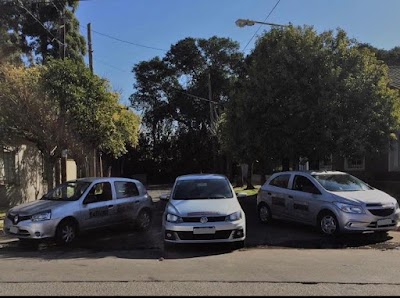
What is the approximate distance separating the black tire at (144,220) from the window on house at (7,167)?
852cm

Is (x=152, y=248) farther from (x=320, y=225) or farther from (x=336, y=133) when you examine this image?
(x=336, y=133)

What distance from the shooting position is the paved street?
6.92 m

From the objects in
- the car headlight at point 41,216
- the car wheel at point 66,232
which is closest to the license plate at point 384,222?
the car wheel at point 66,232

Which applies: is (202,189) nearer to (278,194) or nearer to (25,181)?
(278,194)

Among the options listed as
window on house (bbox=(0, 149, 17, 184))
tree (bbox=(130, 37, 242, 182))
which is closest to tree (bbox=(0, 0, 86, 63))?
tree (bbox=(130, 37, 242, 182))

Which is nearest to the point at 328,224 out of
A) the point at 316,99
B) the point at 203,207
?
the point at 203,207

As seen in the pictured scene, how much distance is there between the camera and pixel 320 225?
474 inches

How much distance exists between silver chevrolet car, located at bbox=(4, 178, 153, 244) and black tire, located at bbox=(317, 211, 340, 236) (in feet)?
15.8

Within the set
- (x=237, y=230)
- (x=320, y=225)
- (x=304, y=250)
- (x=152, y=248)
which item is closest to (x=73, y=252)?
(x=152, y=248)

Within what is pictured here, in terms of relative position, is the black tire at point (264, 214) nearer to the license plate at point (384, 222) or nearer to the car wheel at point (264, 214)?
the car wheel at point (264, 214)

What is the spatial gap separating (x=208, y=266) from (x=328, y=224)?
14.2 ft

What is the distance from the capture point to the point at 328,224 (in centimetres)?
1177

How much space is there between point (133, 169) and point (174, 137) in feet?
16.4

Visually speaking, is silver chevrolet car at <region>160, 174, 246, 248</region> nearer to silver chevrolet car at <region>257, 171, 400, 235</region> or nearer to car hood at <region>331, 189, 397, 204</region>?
silver chevrolet car at <region>257, 171, 400, 235</region>
